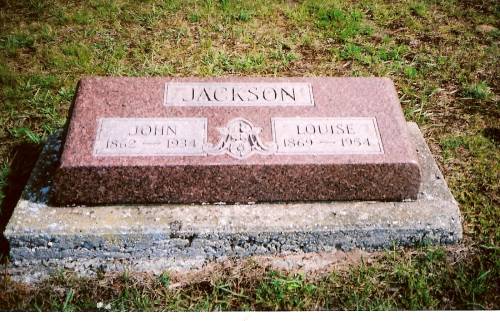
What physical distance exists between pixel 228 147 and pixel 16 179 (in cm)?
149

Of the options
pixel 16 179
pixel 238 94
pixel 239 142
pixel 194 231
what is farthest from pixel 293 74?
pixel 16 179

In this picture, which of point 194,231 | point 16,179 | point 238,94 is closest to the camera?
point 194,231

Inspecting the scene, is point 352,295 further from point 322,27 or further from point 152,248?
point 322,27

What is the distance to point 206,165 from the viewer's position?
2.46 meters

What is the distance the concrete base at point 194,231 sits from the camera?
2504 mm

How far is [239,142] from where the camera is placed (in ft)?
8.40

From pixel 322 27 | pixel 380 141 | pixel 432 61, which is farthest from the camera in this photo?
pixel 322 27

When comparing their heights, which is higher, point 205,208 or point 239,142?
point 239,142

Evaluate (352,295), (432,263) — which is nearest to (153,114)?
(352,295)

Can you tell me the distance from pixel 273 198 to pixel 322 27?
2786mm

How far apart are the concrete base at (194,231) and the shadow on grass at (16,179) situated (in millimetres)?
198

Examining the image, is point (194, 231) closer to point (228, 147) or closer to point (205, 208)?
point (205, 208)

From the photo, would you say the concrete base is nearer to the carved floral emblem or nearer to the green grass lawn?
the green grass lawn

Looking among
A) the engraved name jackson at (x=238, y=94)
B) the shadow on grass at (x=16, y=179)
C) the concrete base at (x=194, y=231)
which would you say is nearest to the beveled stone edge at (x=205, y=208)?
the concrete base at (x=194, y=231)
